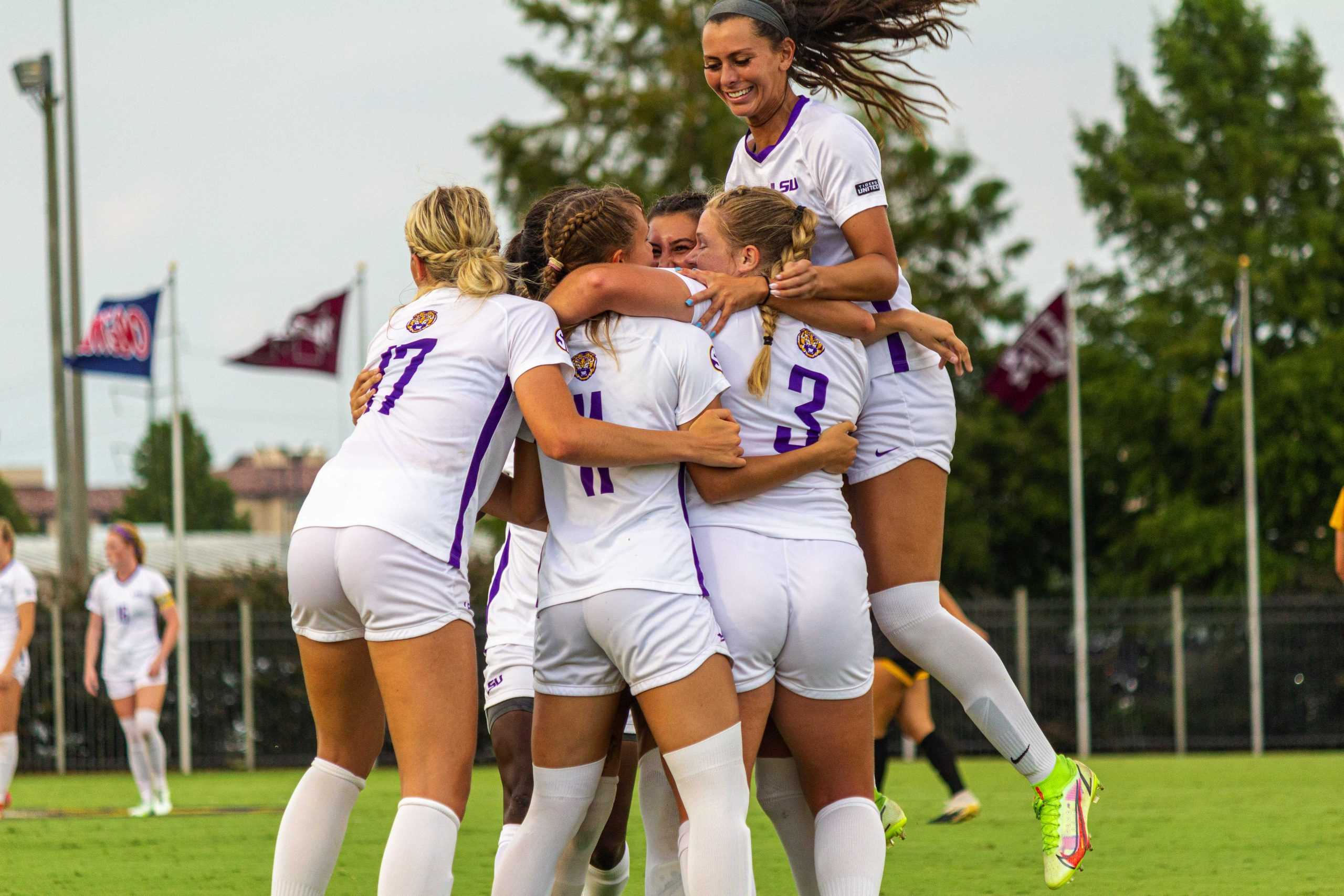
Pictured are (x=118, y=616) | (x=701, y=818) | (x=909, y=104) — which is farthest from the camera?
(x=118, y=616)

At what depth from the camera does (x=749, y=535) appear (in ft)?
13.9

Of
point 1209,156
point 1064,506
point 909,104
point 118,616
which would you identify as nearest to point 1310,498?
point 1064,506

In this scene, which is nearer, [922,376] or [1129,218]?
[922,376]

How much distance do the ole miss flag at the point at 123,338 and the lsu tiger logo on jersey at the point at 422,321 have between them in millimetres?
15322

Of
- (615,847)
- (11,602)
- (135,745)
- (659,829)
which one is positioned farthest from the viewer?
(135,745)

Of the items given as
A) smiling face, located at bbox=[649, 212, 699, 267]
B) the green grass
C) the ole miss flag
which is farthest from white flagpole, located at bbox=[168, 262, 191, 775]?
smiling face, located at bbox=[649, 212, 699, 267]

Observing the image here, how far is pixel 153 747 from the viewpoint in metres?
12.6

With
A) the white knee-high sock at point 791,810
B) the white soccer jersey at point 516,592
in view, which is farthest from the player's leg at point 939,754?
the white knee-high sock at point 791,810

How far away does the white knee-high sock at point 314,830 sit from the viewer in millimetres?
4324

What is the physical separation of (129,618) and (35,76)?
37.7 ft

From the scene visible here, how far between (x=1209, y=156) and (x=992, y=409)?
6.73 metres

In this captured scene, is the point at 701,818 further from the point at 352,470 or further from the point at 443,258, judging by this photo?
the point at 443,258

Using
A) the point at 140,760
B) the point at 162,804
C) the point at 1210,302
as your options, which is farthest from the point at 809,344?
the point at 1210,302

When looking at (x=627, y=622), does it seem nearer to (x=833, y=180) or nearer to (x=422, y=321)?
(x=422, y=321)
